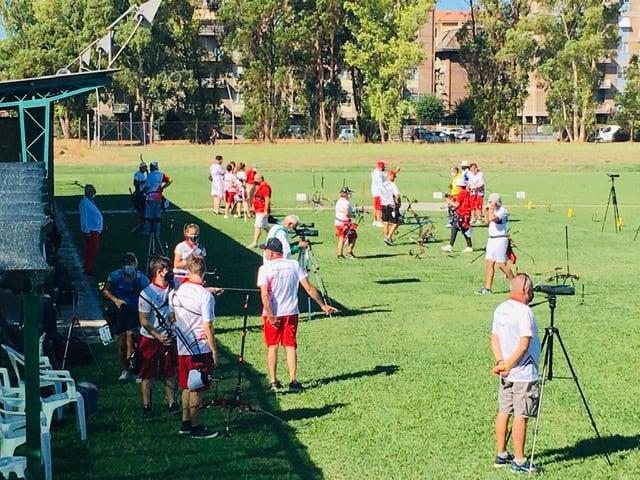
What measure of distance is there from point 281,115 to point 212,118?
6.68 metres

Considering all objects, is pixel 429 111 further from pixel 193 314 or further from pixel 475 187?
pixel 193 314

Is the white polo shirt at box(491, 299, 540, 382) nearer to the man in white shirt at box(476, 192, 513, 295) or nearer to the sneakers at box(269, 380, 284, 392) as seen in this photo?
the sneakers at box(269, 380, 284, 392)

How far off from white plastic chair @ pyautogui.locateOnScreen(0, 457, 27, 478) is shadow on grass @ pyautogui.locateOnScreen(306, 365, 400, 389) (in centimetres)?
454

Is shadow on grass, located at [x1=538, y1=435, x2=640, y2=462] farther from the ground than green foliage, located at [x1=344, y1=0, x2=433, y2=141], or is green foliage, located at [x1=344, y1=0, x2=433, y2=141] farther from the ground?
green foliage, located at [x1=344, y1=0, x2=433, y2=141]

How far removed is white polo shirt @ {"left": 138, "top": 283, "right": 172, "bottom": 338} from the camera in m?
9.94

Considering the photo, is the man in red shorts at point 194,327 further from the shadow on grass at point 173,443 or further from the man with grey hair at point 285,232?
the man with grey hair at point 285,232

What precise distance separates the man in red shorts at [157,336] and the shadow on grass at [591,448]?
11.9 feet

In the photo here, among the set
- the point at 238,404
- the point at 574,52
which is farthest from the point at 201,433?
the point at 574,52

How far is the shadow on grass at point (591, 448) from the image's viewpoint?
9250 mm

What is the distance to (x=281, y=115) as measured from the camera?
77375 millimetres

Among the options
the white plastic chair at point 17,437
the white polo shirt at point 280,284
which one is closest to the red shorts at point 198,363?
the white plastic chair at point 17,437

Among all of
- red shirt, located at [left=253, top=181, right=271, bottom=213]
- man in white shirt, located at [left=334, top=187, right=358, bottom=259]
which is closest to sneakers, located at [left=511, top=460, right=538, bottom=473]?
man in white shirt, located at [left=334, top=187, right=358, bottom=259]

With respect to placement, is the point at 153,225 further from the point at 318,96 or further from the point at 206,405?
the point at 318,96

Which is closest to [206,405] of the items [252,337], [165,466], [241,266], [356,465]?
[165,466]
